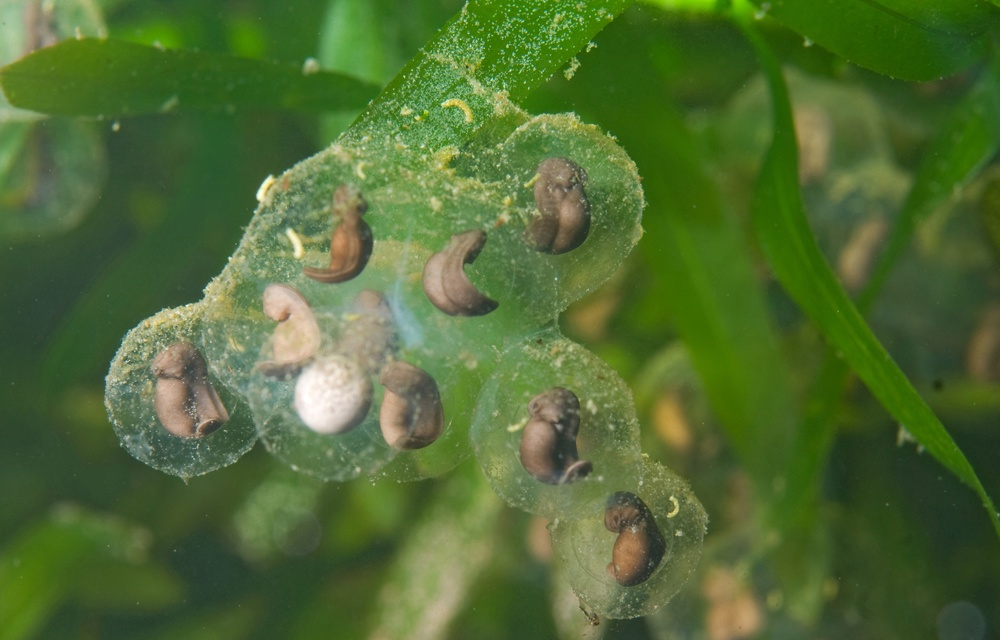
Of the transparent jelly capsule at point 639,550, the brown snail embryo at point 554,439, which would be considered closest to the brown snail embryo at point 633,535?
the transparent jelly capsule at point 639,550

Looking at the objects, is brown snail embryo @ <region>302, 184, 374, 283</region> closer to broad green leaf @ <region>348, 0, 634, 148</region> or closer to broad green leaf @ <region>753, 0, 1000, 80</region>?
broad green leaf @ <region>348, 0, 634, 148</region>

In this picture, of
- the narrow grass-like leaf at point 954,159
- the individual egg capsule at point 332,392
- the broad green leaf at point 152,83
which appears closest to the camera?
the individual egg capsule at point 332,392

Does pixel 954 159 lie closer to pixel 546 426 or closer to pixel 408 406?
pixel 546 426

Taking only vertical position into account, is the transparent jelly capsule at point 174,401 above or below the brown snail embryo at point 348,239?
below

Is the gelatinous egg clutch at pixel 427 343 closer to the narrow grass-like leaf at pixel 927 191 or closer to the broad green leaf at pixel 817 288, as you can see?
the broad green leaf at pixel 817 288

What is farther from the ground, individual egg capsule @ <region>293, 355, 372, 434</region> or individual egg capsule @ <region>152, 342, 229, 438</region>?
individual egg capsule @ <region>293, 355, 372, 434</region>

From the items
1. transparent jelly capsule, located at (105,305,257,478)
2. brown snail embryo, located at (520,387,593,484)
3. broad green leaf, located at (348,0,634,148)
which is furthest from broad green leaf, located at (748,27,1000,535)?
transparent jelly capsule, located at (105,305,257,478)
